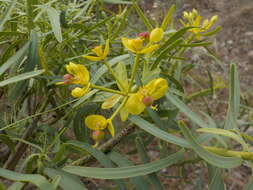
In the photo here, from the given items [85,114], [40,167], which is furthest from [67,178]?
[85,114]

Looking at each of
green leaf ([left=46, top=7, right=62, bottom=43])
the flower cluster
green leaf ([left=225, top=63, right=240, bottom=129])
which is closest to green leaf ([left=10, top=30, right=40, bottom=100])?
green leaf ([left=46, top=7, right=62, bottom=43])

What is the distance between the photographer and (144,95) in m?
0.45

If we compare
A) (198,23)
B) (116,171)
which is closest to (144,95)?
(116,171)

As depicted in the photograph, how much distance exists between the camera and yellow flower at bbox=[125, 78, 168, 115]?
44cm

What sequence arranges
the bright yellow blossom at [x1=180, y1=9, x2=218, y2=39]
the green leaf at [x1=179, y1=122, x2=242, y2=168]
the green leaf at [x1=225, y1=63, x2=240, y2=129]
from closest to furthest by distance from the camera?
the green leaf at [x1=179, y1=122, x2=242, y2=168] → the green leaf at [x1=225, y1=63, x2=240, y2=129] → the bright yellow blossom at [x1=180, y1=9, x2=218, y2=39]

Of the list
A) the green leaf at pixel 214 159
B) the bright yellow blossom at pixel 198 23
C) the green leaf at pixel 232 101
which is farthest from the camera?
the bright yellow blossom at pixel 198 23

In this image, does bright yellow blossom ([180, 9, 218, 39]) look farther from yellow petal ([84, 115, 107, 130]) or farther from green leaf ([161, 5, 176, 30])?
yellow petal ([84, 115, 107, 130])

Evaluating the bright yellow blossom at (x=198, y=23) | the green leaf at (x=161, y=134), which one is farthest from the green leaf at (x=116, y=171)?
the bright yellow blossom at (x=198, y=23)

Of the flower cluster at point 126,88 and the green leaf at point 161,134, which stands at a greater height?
the flower cluster at point 126,88

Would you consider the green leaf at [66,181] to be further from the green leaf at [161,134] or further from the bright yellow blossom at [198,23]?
the bright yellow blossom at [198,23]

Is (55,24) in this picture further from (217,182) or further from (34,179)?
(217,182)

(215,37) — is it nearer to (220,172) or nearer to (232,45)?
(232,45)

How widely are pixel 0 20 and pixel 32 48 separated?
0.26 ft

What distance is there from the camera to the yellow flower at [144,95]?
1.45ft
